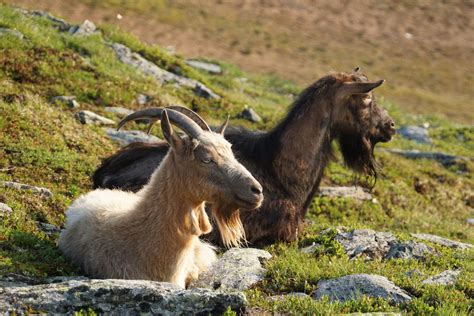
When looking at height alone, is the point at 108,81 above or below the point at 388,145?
above

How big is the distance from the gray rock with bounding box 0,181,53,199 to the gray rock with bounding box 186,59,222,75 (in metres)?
18.2

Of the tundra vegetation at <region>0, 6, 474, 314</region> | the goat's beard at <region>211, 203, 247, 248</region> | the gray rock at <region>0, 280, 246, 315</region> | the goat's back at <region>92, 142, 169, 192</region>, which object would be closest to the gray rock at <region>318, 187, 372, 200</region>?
the tundra vegetation at <region>0, 6, 474, 314</region>

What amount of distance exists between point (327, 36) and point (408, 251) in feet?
205

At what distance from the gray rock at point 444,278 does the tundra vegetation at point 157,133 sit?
0.44 feet

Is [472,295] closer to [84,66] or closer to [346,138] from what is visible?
[346,138]

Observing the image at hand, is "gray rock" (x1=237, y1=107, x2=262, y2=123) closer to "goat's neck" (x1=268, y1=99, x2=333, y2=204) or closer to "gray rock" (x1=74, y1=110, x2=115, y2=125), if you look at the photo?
"gray rock" (x1=74, y1=110, x2=115, y2=125)

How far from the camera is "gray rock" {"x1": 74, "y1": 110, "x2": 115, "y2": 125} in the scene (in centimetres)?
1582

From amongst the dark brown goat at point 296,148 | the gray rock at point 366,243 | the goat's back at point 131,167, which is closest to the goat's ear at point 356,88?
the dark brown goat at point 296,148

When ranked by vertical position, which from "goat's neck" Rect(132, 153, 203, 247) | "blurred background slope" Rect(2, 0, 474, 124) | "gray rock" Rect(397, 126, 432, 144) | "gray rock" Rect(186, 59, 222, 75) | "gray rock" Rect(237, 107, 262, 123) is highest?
"goat's neck" Rect(132, 153, 203, 247)

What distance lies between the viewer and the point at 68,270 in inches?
353

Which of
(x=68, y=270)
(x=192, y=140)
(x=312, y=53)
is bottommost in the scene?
(x=312, y=53)

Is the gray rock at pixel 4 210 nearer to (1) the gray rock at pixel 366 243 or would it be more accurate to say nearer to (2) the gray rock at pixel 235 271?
(2) the gray rock at pixel 235 271

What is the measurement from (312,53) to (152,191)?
A: 185ft

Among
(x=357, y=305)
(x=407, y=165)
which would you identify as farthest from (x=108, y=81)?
(x=357, y=305)
